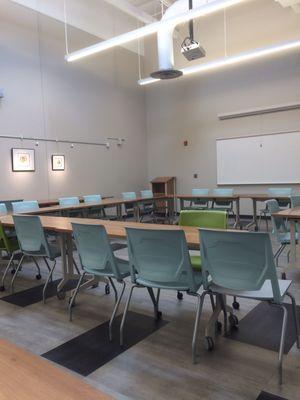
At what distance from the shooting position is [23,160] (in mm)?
6836

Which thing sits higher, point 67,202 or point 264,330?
point 67,202

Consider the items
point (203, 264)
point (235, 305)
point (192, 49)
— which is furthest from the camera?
point (192, 49)

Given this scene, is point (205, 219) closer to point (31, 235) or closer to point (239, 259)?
point (239, 259)

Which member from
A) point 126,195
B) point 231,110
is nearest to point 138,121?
point 231,110

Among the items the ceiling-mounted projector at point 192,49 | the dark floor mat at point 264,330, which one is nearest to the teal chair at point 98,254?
the dark floor mat at point 264,330

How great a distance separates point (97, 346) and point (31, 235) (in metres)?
1.35

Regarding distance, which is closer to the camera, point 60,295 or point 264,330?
point 264,330

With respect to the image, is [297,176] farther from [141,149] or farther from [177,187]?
[141,149]

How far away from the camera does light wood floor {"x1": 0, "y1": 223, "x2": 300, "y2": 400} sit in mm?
1809

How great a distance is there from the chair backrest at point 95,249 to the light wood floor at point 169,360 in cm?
49

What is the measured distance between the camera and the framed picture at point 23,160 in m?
6.68

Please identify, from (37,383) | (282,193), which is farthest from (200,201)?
(37,383)

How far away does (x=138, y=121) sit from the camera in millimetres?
9797

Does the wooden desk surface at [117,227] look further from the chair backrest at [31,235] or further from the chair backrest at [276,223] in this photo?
the chair backrest at [276,223]
